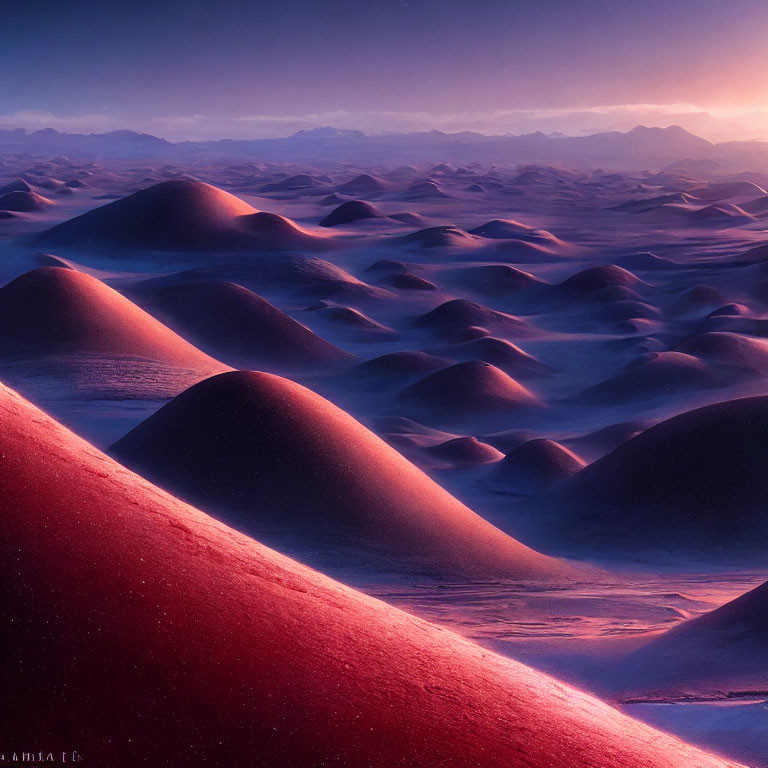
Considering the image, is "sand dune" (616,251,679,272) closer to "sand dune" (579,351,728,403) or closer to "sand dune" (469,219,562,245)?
"sand dune" (469,219,562,245)

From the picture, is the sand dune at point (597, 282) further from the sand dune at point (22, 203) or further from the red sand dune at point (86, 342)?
the sand dune at point (22, 203)

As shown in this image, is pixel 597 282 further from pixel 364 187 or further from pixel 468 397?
pixel 364 187

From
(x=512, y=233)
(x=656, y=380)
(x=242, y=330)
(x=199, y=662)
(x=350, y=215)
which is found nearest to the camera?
(x=199, y=662)

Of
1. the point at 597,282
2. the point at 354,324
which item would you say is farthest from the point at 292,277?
the point at 597,282

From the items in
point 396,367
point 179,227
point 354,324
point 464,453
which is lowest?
point 464,453

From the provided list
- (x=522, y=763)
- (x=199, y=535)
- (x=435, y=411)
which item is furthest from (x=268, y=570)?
(x=435, y=411)

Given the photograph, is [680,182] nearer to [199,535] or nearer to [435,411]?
[435,411]
